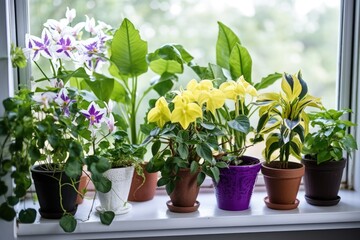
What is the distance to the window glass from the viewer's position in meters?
1.65

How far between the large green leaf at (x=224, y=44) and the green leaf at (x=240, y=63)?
0.05m

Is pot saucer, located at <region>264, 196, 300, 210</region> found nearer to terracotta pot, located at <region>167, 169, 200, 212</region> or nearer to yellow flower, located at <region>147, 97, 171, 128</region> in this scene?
terracotta pot, located at <region>167, 169, 200, 212</region>

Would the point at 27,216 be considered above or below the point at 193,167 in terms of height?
below

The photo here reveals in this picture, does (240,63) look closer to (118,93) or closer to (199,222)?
(118,93)

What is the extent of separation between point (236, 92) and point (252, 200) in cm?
41

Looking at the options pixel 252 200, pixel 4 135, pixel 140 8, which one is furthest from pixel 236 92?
pixel 4 135

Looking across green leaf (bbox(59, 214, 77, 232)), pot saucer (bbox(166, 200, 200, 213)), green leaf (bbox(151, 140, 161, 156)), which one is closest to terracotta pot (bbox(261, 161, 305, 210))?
pot saucer (bbox(166, 200, 200, 213))

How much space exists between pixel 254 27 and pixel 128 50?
525 mm

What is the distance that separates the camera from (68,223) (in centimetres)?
129

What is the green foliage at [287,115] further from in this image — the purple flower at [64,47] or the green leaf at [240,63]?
the purple flower at [64,47]

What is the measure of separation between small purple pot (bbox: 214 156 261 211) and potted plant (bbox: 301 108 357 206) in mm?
182

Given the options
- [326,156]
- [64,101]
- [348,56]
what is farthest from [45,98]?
[348,56]

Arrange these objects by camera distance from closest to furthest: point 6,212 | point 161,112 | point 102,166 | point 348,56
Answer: point 6,212
point 102,166
point 161,112
point 348,56

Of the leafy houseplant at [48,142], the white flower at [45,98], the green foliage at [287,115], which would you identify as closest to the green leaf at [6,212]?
the leafy houseplant at [48,142]
